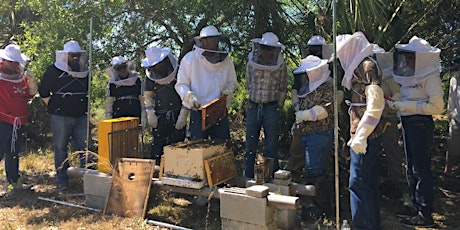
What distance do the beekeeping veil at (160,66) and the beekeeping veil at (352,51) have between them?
1986 millimetres

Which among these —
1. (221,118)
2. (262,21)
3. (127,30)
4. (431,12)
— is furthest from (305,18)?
(127,30)

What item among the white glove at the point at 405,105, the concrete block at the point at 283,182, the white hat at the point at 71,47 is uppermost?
the white hat at the point at 71,47

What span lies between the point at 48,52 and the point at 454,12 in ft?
15.0

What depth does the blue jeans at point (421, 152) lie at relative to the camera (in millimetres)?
3828

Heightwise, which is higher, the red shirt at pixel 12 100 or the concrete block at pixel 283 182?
the red shirt at pixel 12 100

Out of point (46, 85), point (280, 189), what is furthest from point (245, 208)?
point (46, 85)

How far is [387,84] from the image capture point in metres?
4.23

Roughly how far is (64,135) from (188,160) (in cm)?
200

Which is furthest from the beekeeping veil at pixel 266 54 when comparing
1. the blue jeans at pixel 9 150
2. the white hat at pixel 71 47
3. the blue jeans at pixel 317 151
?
the blue jeans at pixel 9 150

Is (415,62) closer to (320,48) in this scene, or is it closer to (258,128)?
(320,48)

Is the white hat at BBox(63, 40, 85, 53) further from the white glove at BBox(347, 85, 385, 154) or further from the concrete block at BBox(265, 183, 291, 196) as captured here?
the white glove at BBox(347, 85, 385, 154)

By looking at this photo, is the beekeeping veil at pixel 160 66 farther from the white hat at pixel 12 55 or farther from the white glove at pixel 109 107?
the white hat at pixel 12 55

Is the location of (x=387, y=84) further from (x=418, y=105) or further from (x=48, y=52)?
(x=48, y=52)

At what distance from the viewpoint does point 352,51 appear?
338cm
